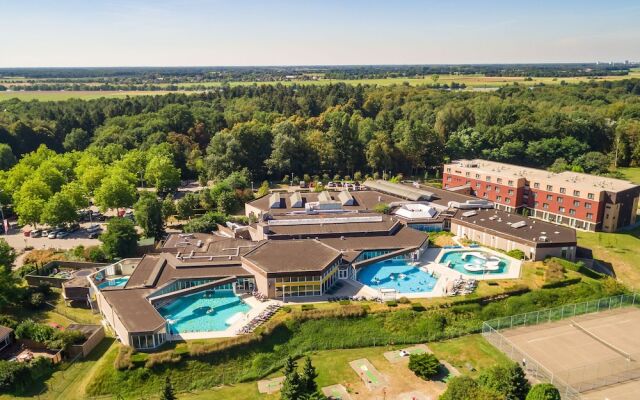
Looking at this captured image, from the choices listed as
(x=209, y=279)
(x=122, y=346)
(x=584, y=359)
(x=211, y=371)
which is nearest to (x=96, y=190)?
(x=209, y=279)

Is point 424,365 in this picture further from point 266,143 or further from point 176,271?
point 266,143

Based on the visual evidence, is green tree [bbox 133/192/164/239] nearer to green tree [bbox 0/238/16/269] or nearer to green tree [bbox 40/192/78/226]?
green tree [bbox 40/192/78/226]

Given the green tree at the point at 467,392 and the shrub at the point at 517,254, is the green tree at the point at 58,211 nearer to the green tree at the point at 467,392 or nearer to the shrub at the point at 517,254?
the green tree at the point at 467,392

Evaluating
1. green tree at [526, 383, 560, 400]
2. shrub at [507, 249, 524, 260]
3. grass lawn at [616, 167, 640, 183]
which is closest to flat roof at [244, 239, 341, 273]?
green tree at [526, 383, 560, 400]

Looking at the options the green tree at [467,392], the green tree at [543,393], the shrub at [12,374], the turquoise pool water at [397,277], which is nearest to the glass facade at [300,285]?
the turquoise pool water at [397,277]

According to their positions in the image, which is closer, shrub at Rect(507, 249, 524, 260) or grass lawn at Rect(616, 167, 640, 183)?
shrub at Rect(507, 249, 524, 260)
